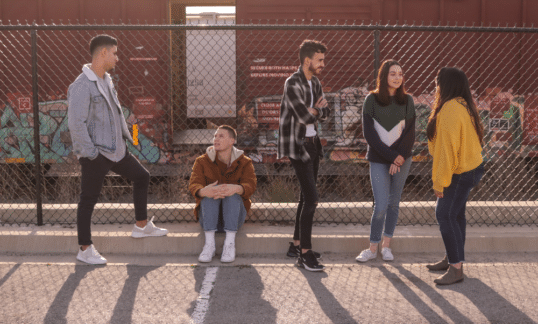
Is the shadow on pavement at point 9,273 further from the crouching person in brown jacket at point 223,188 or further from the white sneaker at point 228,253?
the white sneaker at point 228,253

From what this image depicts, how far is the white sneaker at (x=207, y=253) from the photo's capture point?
159 inches

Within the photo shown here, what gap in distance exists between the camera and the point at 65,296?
329 centimetres

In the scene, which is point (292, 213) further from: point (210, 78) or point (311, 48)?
point (210, 78)

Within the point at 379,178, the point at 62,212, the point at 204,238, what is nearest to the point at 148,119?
the point at 62,212

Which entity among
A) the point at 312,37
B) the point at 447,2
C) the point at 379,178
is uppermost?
the point at 447,2

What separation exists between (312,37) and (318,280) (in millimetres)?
4899

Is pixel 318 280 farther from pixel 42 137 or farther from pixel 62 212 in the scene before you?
pixel 42 137

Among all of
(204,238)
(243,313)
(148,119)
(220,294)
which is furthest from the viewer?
(148,119)

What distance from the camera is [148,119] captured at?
7352 mm

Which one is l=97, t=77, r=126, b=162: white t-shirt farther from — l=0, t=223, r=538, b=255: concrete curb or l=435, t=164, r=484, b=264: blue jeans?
l=435, t=164, r=484, b=264: blue jeans

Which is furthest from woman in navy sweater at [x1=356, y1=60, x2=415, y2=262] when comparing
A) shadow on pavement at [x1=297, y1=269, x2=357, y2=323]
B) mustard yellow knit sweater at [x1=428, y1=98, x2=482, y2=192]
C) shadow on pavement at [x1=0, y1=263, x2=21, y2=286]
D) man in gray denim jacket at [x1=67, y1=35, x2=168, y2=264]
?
shadow on pavement at [x1=0, y1=263, x2=21, y2=286]

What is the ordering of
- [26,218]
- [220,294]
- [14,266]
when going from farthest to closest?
1. [26,218]
2. [14,266]
3. [220,294]

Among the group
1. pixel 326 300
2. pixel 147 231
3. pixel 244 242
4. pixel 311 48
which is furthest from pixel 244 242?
pixel 311 48

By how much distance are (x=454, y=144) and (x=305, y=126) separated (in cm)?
112
